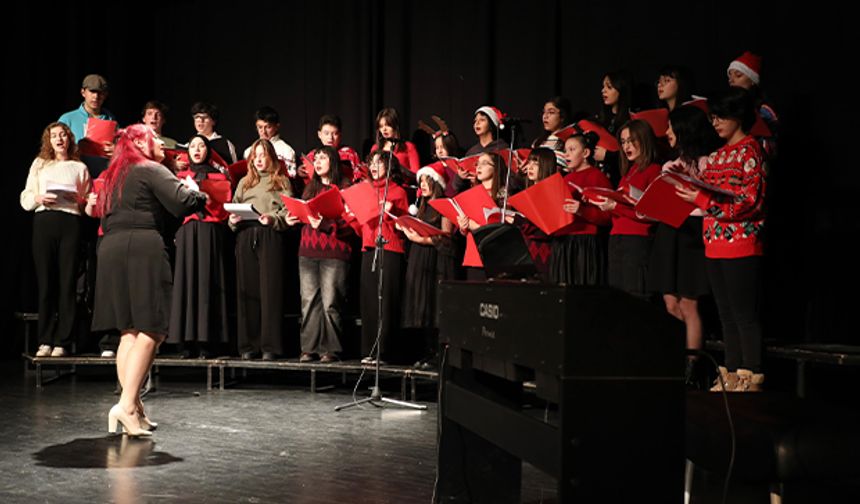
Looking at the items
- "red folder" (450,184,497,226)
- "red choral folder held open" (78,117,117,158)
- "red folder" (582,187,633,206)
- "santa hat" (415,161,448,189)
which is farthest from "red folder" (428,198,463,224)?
"red choral folder held open" (78,117,117,158)

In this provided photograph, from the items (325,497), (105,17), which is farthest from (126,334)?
(105,17)

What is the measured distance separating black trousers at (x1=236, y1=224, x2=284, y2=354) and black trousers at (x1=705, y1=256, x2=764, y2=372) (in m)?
3.16

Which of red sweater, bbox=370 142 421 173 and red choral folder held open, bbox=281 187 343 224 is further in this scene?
red sweater, bbox=370 142 421 173

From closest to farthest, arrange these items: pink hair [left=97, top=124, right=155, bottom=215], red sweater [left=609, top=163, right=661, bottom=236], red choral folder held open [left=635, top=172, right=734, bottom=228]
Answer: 1. red choral folder held open [left=635, top=172, right=734, bottom=228]
2. pink hair [left=97, top=124, right=155, bottom=215]
3. red sweater [left=609, top=163, right=661, bottom=236]

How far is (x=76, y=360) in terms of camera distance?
21.4ft

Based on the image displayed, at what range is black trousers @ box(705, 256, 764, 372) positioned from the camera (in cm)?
448

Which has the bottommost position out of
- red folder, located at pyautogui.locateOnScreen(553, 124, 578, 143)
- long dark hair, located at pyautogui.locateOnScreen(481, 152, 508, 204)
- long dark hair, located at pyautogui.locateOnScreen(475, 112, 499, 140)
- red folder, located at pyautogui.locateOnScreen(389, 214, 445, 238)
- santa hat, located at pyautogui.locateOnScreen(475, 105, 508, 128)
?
red folder, located at pyautogui.locateOnScreen(389, 214, 445, 238)

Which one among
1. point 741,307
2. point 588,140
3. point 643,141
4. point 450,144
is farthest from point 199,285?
point 741,307

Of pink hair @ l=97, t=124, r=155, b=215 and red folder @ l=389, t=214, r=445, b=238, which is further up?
pink hair @ l=97, t=124, r=155, b=215

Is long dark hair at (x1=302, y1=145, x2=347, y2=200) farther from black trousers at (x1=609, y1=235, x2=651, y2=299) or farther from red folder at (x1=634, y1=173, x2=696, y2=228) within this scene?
red folder at (x1=634, y1=173, x2=696, y2=228)

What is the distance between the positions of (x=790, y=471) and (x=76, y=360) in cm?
528

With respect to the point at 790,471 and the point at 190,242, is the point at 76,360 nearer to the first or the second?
the point at 190,242

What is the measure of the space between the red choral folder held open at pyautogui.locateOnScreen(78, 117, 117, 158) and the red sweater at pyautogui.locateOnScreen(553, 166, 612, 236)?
3426mm

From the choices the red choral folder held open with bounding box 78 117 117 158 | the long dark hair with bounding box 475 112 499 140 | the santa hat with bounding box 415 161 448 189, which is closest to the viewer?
the santa hat with bounding box 415 161 448 189
